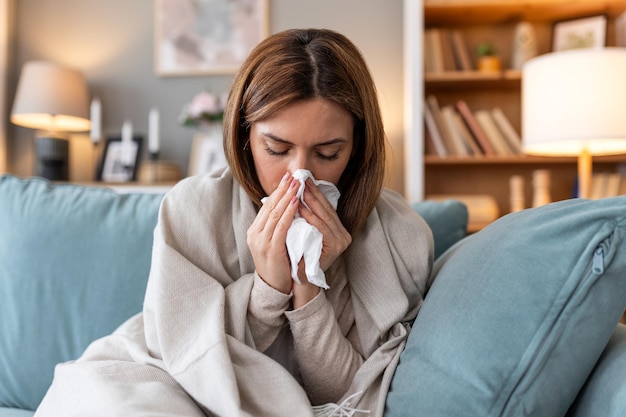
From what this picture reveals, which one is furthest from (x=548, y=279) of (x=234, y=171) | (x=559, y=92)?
(x=559, y=92)

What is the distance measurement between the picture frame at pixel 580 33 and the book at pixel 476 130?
585 millimetres

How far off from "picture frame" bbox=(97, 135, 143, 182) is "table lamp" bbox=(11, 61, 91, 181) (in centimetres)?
18

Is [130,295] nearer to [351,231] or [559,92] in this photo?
[351,231]

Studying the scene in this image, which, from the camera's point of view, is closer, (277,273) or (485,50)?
(277,273)

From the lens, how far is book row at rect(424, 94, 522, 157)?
9.50ft

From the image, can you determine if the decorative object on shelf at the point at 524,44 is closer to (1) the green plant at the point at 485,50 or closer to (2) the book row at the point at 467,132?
(1) the green plant at the point at 485,50

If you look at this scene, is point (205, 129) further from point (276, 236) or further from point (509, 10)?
point (276, 236)

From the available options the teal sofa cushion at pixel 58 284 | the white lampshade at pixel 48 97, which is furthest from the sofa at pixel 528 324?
the white lampshade at pixel 48 97

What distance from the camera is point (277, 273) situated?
3.20 ft

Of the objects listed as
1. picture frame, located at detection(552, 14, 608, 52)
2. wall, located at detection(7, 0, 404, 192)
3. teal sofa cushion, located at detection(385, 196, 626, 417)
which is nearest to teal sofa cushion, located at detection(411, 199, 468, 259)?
teal sofa cushion, located at detection(385, 196, 626, 417)

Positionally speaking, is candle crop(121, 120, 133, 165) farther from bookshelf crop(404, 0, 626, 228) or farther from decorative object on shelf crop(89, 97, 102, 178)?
bookshelf crop(404, 0, 626, 228)

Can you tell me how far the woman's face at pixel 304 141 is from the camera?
98 cm

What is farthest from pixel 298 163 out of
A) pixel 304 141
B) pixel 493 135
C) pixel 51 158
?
pixel 51 158

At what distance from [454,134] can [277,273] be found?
214 cm
